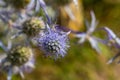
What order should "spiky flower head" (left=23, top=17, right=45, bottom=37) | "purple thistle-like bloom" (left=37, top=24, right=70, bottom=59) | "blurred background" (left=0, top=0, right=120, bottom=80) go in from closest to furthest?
1. "purple thistle-like bloom" (left=37, top=24, right=70, bottom=59)
2. "spiky flower head" (left=23, top=17, right=45, bottom=37)
3. "blurred background" (left=0, top=0, right=120, bottom=80)

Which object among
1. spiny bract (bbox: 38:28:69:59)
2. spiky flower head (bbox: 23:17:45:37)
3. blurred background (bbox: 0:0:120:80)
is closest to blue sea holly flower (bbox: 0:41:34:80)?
spiky flower head (bbox: 23:17:45:37)

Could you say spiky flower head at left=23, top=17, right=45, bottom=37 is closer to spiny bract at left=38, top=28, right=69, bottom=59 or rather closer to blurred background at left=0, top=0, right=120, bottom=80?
spiny bract at left=38, top=28, right=69, bottom=59

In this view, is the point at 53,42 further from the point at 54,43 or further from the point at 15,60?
the point at 15,60

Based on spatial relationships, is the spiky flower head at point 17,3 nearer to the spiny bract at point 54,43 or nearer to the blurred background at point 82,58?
the spiny bract at point 54,43

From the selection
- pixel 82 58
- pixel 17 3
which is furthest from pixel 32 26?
pixel 82 58

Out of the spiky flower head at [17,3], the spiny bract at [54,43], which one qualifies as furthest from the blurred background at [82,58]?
the spiny bract at [54,43]
